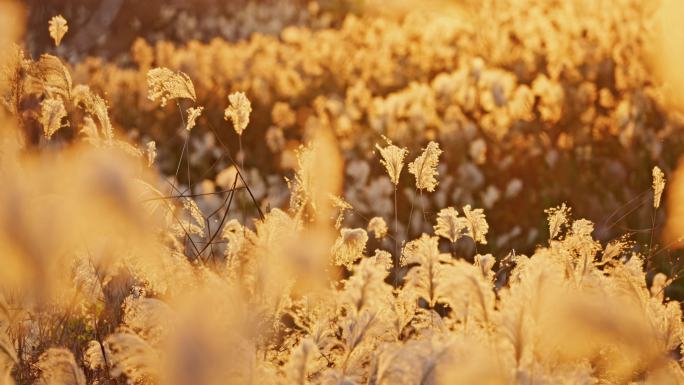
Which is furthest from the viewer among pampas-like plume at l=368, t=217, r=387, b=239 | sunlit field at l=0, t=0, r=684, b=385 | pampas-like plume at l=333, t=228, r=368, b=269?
pampas-like plume at l=368, t=217, r=387, b=239

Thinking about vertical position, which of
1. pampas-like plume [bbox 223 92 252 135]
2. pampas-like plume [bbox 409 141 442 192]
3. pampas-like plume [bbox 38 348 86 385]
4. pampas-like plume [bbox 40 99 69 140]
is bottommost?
pampas-like plume [bbox 38 348 86 385]

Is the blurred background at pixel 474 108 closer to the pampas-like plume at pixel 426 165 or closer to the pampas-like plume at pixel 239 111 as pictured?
the pampas-like plume at pixel 239 111

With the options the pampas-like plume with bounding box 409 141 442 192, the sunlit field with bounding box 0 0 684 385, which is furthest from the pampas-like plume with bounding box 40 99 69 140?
the pampas-like plume with bounding box 409 141 442 192

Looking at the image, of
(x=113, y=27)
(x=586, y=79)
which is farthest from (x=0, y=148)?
(x=113, y=27)

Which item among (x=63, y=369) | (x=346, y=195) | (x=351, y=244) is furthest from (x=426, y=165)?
(x=346, y=195)

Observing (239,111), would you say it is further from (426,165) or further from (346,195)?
(346,195)

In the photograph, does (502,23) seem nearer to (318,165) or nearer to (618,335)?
(318,165)

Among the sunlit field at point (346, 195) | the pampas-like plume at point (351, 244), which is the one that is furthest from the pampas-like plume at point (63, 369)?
the pampas-like plume at point (351, 244)

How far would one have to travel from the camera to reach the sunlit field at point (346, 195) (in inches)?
56.2

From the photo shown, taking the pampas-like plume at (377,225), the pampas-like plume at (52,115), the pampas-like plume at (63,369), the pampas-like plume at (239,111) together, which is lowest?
the pampas-like plume at (63,369)

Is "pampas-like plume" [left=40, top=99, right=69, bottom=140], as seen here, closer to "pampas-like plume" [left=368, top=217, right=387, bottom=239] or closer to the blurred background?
"pampas-like plume" [left=368, top=217, right=387, bottom=239]

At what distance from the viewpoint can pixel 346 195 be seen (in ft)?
16.0

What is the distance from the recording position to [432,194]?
5.12 metres

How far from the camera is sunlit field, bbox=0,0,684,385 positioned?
1.43 meters
